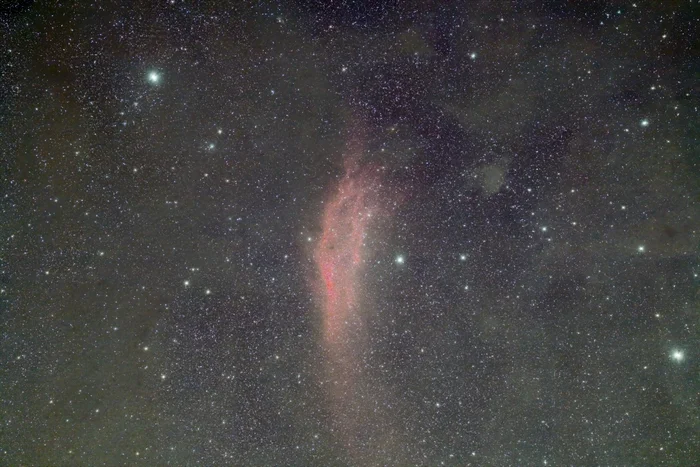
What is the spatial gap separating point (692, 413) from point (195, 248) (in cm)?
281

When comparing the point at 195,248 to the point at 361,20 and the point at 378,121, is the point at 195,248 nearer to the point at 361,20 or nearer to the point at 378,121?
the point at 378,121

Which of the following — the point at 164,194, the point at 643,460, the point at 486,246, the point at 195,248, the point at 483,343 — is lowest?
the point at 643,460

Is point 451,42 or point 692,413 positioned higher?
point 451,42

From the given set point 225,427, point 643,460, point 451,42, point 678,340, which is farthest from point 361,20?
point 643,460

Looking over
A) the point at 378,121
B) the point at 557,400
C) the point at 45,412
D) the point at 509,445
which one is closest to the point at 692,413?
the point at 557,400

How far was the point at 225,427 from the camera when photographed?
7.79 feet

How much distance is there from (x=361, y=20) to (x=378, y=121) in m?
0.54

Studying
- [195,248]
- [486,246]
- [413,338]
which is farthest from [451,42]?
[195,248]

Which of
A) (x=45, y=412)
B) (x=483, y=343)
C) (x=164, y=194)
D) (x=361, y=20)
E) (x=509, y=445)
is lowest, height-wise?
(x=509, y=445)

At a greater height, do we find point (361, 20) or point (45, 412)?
point (361, 20)

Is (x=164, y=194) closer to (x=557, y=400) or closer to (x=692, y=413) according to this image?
(x=557, y=400)

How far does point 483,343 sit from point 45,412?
2322mm

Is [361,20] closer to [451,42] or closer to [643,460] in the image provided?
[451,42]

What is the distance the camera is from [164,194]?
237 cm
